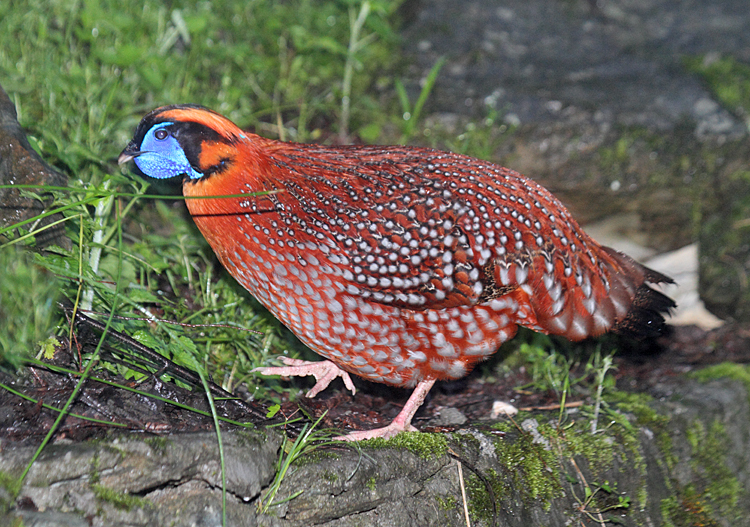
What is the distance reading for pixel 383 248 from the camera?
2.78 m

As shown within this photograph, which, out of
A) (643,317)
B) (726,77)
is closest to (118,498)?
(643,317)

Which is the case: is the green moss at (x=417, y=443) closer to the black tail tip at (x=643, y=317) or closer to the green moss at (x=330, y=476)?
the green moss at (x=330, y=476)

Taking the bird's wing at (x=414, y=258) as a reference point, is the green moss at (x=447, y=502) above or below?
below

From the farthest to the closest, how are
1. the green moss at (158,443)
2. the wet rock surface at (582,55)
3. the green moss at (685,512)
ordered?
the wet rock surface at (582,55) → the green moss at (685,512) → the green moss at (158,443)

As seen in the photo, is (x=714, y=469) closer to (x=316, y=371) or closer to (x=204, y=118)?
(x=316, y=371)

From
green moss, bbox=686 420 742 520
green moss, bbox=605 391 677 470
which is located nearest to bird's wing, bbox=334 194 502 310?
green moss, bbox=605 391 677 470

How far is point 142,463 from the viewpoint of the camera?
216cm

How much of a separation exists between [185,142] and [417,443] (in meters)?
1.69

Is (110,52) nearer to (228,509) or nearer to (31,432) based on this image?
(31,432)

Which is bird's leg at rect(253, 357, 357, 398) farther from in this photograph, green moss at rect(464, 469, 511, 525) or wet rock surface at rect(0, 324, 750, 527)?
green moss at rect(464, 469, 511, 525)

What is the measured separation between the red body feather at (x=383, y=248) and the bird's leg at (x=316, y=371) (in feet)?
1.25

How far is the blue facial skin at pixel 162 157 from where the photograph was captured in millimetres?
2758

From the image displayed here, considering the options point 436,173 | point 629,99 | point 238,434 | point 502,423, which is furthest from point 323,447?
point 629,99

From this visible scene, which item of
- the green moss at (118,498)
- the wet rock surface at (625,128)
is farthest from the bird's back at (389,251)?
the wet rock surface at (625,128)
